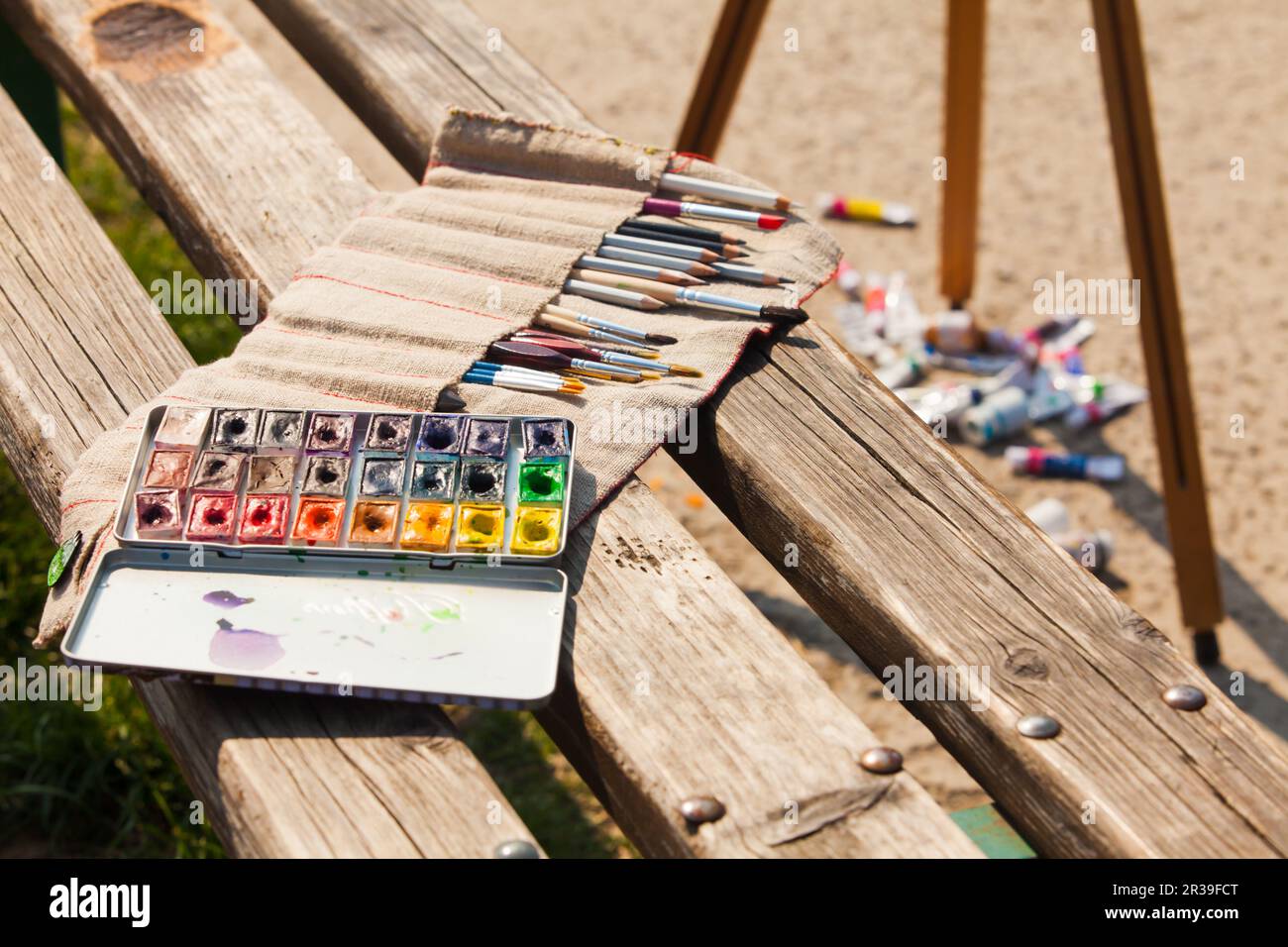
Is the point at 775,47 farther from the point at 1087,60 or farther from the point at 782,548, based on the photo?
the point at 782,548

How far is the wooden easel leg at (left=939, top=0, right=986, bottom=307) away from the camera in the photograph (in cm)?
356

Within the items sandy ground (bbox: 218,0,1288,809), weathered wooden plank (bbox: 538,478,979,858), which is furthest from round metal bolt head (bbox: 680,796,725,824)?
sandy ground (bbox: 218,0,1288,809)

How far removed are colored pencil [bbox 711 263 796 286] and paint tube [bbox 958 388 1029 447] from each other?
6.68ft

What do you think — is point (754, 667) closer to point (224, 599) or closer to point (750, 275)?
point (224, 599)

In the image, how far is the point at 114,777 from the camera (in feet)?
8.87

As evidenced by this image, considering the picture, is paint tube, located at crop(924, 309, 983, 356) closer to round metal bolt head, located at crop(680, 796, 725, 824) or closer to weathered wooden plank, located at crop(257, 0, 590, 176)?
weathered wooden plank, located at crop(257, 0, 590, 176)

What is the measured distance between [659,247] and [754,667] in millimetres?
782

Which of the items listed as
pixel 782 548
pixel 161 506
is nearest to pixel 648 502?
pixel 782 548

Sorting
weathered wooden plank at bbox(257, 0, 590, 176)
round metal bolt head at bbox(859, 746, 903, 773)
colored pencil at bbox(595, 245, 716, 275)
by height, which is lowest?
round metal bolt head at bbox(859, 746, 903, 773)

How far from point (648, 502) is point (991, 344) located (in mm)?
2773

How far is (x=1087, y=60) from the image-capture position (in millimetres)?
5148

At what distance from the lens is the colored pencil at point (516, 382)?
5.35ft

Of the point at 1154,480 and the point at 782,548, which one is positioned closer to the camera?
the point at 782,548

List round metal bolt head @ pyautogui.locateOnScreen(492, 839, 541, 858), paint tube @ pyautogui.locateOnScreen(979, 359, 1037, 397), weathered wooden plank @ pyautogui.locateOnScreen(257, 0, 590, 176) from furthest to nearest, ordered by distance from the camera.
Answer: paint tube @ pyautogui.locateOnScreen(979, 359, 1037, 397), weathered wooden plank @ pyautogui.locateOnScreen(257, 0, 590, 176), round metal bolt head @ pyautogui.locateOnScreen(492, 839, 541, 858)
